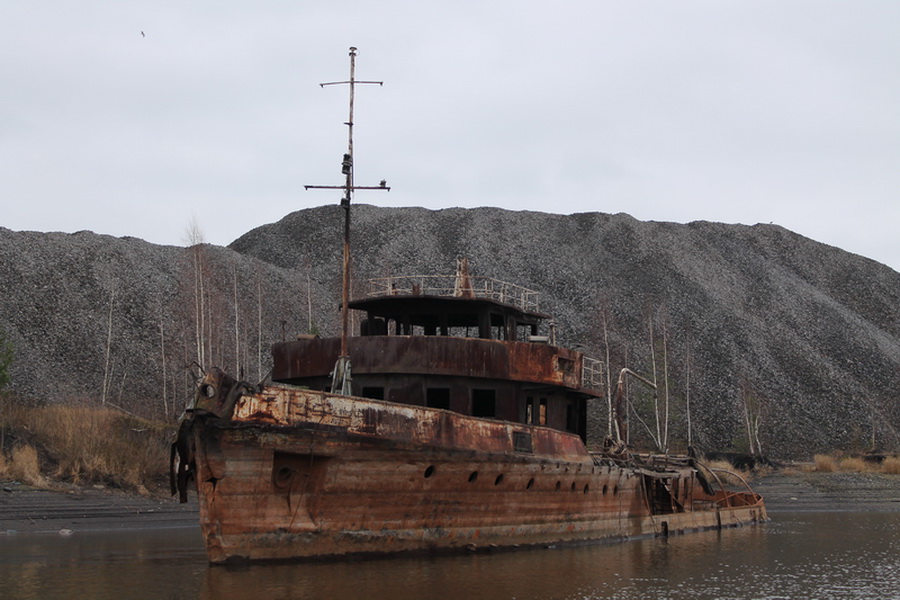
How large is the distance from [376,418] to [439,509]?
7.74 ft

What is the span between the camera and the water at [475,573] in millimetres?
15148

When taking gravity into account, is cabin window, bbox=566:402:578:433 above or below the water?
above

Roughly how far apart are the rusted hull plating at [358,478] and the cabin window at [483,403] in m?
1.52

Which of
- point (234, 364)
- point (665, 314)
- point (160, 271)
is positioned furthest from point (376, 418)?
point (665, 314)

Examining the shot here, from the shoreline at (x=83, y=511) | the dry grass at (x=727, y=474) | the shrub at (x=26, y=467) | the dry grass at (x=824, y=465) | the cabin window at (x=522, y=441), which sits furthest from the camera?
the dry grass at (x=824, y=465)

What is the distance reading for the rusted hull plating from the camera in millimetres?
16250

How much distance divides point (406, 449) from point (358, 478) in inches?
41.2

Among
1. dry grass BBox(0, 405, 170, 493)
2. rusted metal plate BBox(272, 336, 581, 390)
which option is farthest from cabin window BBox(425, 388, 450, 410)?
dry grass BBox(0, 405, 170, 493)

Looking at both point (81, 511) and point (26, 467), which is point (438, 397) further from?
point (26, 467)

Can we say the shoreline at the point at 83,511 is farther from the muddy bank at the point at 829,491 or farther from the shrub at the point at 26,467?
the muddy bank at the point at 829,491

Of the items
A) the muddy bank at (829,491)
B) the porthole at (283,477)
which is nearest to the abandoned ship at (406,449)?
the porthole at (283,477)

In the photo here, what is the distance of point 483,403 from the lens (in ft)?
72.8

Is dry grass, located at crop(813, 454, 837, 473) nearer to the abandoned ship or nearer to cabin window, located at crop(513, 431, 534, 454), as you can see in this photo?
the abandoned ship

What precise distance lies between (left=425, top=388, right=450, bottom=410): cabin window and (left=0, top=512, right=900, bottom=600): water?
11.8ft
